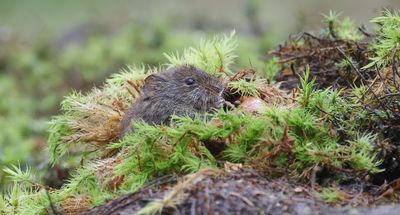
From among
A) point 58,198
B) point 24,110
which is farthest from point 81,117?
point 24,110

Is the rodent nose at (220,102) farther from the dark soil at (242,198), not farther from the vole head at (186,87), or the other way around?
the dark soil at (242,198)

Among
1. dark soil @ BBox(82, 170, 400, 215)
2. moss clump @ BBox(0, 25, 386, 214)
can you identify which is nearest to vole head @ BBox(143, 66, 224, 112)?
moss clump @ BBox(0, 25, 386, 214)

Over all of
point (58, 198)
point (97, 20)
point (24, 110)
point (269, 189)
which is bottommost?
point (269, 189)

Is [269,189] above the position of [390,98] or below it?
below

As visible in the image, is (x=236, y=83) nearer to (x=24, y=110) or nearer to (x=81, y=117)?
(x=81, y=117)

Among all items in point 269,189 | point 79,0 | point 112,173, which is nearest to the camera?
point 269,189

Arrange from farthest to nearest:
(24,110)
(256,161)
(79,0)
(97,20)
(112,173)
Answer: (79,0) → (97,20) → (24,110) → (112,173) → (256,161)

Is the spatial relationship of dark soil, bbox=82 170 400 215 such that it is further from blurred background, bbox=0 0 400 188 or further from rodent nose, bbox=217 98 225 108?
blurred background, bbox=0 0 400 188
